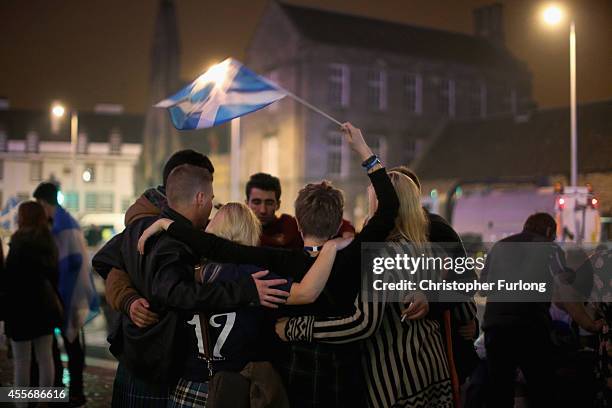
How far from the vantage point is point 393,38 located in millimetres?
54344

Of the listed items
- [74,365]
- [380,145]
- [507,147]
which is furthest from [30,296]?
[380,145]

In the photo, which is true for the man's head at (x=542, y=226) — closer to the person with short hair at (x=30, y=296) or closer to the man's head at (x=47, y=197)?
the person with short hair at (x=30, y=296)

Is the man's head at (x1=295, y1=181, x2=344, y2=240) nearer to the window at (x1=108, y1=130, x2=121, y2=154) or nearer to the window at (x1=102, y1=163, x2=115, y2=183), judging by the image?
the window at (x1=102, y1=163, x2=115, y2=183)

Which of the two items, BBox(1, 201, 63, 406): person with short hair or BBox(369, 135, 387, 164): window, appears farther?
BBox(369, 135, 387, 164): window

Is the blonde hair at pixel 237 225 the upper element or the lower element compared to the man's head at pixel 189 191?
lower

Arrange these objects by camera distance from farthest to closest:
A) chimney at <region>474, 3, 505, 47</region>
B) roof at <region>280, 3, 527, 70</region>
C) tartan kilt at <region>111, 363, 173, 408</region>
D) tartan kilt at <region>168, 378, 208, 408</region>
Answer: chimney at <region>474, 3, 505, 47</region>, roof at <region>280, 3, 527, 70</region>, tartan kilt at <region>111, 363, 173, 408</region>, tartan kilt at <region>168, 378, 208, 408</region>

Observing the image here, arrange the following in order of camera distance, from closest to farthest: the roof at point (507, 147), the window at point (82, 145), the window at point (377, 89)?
the roof at point (507, 147)
the window at point (377, 89)
the window at point (82, 145)

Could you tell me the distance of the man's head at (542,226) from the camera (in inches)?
249

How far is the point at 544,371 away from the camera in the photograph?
6.15m

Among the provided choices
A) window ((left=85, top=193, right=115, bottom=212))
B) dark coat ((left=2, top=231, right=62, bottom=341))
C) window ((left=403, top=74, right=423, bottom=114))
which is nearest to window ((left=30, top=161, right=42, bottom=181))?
window ((left=85, top=193, right=115, bottom=212))

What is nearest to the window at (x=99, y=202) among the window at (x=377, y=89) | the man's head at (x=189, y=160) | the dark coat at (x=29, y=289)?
the window at (x=377, y=89)

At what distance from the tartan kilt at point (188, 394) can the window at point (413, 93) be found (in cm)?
4957

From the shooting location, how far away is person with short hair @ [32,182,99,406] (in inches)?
321

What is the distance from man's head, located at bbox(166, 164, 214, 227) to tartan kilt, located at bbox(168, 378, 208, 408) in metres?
0.80
